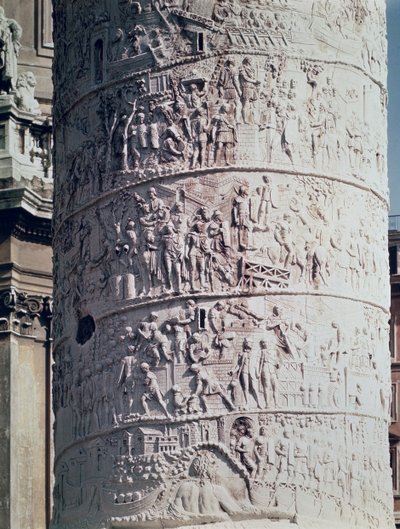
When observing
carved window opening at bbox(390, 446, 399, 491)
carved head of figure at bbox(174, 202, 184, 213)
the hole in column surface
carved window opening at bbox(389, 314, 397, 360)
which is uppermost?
carved window opening at bbox(389, 314, 397, 360)

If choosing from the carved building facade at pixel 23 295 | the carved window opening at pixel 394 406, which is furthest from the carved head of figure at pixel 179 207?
the carved window opening at pixel 394 406

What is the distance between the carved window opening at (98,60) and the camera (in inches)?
624

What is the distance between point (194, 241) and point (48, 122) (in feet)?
40.4

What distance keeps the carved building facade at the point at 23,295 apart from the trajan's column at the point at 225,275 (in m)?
9.90

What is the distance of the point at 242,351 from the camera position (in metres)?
15.0

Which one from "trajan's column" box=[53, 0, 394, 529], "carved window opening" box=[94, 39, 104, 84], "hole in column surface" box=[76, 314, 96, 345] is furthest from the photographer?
"carved window opening" box=[94, 39, 104, 84]

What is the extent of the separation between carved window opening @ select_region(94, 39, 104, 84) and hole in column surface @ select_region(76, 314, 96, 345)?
1720mm

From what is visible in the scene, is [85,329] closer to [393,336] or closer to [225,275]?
[225,275]

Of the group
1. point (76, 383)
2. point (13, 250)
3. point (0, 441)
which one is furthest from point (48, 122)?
point (76, 383)

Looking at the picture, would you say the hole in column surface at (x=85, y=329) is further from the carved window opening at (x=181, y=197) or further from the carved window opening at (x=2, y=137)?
the carved window opening at (x=2, y=137)

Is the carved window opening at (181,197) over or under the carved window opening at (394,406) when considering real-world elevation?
under

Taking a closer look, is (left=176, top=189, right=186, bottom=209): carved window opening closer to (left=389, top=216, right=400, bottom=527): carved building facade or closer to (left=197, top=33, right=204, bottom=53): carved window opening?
(left=197, top=33, right=204, bottom=53): carved window opening

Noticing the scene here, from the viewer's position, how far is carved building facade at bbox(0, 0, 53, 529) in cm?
2583

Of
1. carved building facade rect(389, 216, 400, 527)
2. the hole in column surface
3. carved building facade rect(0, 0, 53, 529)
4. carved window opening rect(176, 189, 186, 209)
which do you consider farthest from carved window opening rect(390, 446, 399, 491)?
carved window opening rect(176, 189, 186, 209)
